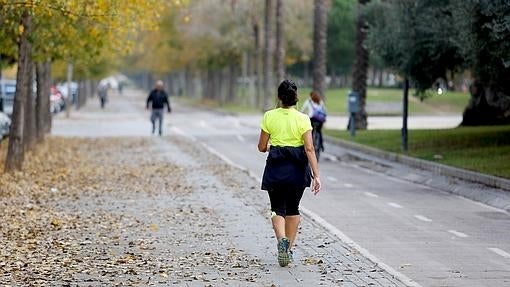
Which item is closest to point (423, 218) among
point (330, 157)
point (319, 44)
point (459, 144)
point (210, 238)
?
point (210, 238)

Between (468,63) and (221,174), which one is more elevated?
(468,63)

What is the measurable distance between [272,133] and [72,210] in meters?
6.46

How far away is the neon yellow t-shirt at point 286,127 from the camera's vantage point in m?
12.3

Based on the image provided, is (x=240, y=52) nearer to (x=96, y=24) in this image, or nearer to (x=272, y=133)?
(x=96, y=24)

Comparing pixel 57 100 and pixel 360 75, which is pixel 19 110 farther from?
pixel 57 100

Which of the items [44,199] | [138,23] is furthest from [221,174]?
[44,199]

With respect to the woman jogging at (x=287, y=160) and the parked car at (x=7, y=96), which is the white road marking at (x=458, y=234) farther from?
the parked car at (x=7, y=96)

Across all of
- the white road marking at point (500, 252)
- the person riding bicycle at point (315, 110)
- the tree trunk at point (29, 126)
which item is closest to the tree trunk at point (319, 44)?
the tree trunk at point (29, 126)

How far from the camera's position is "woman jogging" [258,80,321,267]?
484 inches

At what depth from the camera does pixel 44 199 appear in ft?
64.9

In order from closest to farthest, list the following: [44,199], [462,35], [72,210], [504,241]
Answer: [504,241], [72,210], [44,199], [462,35]

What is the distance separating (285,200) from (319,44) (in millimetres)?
31275

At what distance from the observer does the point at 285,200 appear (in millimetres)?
12406

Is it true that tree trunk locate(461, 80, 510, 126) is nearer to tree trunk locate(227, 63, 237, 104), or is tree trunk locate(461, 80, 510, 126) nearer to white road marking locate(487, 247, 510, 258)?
white road marking locate(487, 247, 510, 258)
